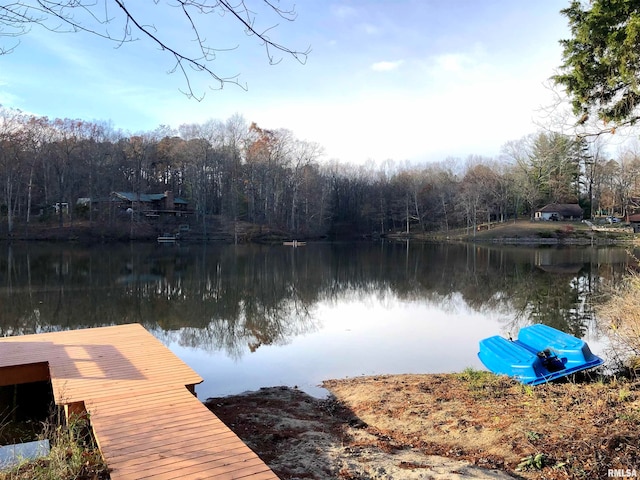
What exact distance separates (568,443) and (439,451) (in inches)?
51.9

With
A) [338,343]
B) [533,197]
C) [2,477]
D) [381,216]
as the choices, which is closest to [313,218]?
[381,216]

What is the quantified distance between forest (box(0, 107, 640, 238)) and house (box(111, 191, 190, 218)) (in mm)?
1217

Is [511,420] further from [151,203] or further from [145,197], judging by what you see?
[151,203]

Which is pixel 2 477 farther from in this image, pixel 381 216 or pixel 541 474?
pixel 381 216

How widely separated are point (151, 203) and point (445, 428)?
5433cm

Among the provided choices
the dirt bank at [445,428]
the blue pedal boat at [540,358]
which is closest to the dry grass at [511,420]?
the dirt bank at [445,428]

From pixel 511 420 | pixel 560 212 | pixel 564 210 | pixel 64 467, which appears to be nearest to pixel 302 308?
pixel 511 420

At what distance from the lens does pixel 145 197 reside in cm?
5497

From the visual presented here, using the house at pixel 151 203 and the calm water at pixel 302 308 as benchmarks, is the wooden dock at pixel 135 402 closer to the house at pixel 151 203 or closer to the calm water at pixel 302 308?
the calm water at pixel 302 308

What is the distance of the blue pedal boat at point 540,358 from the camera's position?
768 centimetres

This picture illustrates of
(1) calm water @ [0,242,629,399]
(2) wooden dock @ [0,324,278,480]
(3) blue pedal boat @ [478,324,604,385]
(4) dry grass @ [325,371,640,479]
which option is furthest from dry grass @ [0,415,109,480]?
(3) blue pedal boat @ [478,324,604,385]

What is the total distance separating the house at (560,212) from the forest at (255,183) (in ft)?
7.53

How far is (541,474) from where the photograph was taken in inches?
169

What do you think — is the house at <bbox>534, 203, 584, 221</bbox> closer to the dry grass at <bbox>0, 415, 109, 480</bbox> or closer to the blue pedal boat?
the blue pedal boat
